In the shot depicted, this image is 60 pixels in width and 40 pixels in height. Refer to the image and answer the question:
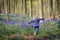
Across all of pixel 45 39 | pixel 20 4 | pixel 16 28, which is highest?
pixel 20 4

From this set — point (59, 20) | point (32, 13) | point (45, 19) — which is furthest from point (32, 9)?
point (59, 20)

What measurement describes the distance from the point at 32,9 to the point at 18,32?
36cm

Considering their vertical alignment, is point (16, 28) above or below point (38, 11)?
below

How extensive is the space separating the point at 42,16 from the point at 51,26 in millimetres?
175

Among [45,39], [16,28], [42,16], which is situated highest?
[42,16]

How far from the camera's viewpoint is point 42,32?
89.1 inches

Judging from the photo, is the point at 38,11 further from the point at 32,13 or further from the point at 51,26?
the point at 51,26

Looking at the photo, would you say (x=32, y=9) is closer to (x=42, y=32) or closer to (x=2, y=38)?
(x=42, y=32)

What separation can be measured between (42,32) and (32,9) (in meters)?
0.33

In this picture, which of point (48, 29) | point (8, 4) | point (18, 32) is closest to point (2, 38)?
point (18, 32)

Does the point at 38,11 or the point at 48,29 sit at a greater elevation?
the point at 38,11

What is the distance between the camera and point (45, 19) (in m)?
2.28

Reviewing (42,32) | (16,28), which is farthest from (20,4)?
(42,32)

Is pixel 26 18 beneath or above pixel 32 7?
beneath
